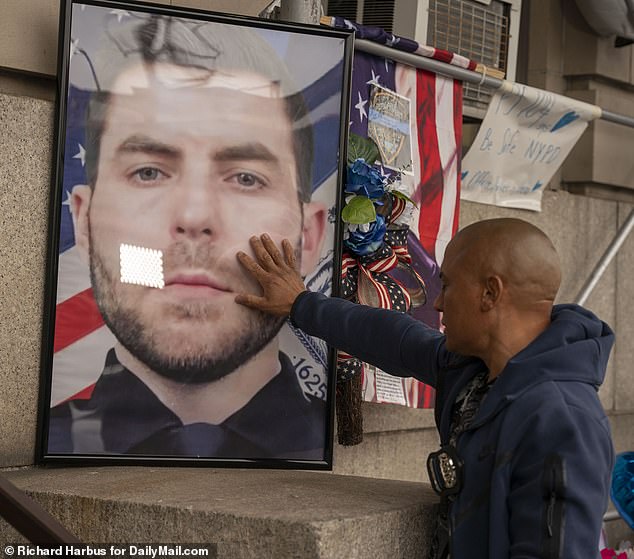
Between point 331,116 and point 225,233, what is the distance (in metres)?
0.58

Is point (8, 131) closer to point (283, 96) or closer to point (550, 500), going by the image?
point (283, 96)

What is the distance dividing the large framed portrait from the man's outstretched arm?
0.06 metres

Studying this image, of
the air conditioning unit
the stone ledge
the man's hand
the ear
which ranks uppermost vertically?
the air conditioning unit

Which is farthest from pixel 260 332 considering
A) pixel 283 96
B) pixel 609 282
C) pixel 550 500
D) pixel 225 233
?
pixel 609 282

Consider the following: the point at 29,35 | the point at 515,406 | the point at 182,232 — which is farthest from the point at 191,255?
the point at 515,406

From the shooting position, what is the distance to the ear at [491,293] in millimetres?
2676

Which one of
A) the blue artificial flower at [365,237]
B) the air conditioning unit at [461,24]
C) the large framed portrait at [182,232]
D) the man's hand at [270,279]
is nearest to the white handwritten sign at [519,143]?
the air conditioning unit at [461,24]

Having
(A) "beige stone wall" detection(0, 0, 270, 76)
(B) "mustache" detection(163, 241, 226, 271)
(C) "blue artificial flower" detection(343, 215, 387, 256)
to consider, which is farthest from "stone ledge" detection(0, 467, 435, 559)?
(A) "beige stone wall" detection(0, 0, 270, 76)

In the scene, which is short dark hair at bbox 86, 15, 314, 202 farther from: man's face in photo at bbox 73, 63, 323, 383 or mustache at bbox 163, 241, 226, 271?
mustache at bbox 163, 241, 226, 271

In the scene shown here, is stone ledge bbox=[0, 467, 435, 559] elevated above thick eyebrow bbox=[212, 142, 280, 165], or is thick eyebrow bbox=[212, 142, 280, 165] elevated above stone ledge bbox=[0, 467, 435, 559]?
thick eyebrow bbox=[212, 142, 280, 165]

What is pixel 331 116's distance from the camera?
3676 mm

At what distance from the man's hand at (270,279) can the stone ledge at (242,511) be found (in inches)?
22.5

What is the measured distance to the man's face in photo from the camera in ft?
11.1

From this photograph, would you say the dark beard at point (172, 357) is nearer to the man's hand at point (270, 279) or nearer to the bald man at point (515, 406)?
the man's hand at point (270, 279)
